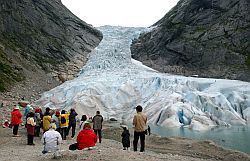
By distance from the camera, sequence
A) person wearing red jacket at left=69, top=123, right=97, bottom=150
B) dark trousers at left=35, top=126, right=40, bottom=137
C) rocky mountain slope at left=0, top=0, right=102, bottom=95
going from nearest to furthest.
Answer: person wearing red jacket at left=69, top=123, right=97, bottom=150
dark trousers at left=35, top=126, right=40, bottom=137
rocky mountain slope at left=0, top=0, right=102, bottom=95

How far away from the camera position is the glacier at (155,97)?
38.5 m

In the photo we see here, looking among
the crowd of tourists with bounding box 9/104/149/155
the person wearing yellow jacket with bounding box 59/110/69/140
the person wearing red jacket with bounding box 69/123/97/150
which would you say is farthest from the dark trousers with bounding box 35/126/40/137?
the person wearing red jacket with bounding box 69/123/97/150

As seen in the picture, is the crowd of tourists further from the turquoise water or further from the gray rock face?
the gray rock face

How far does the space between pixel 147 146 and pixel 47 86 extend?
105 feet

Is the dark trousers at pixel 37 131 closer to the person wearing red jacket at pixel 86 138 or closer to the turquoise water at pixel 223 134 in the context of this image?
the person wearing red jacket at pixel 86 138

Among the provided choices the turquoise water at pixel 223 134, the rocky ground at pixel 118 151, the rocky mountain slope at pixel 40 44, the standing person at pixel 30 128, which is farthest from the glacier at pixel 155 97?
the standing person at pixel 30 128

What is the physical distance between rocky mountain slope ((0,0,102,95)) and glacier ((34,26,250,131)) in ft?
11.7

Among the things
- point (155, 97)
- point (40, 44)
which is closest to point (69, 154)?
point (155, 97)

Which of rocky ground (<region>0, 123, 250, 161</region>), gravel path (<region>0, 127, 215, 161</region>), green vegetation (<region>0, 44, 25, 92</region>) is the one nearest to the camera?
gravel path (<region>0, 127, 215, 161</region>)

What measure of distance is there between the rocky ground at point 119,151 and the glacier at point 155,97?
11772mm

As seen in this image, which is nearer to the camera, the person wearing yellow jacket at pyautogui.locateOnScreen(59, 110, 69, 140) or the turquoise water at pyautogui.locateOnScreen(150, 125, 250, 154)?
the person wearing yellow jacket at pyautogui.locateOnScreen(59, 110, 69, 140)

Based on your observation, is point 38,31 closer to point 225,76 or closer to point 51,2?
point 51,2

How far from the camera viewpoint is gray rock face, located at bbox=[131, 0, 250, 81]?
55625 millimetres

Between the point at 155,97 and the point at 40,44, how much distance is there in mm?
26063
